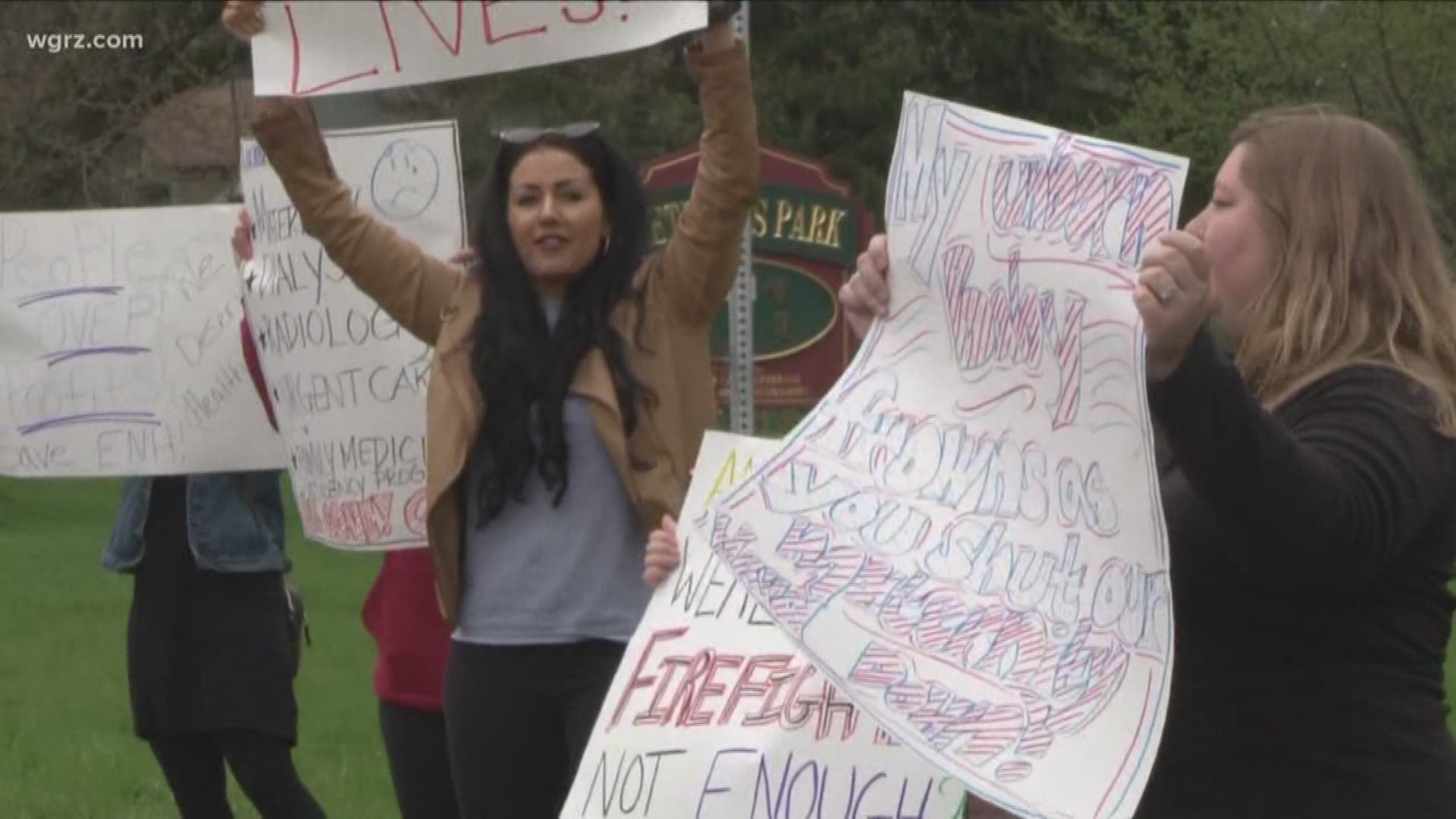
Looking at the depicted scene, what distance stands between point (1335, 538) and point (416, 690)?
8.46 feet

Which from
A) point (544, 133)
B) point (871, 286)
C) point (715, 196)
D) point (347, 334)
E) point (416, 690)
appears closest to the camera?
point (871, 286)

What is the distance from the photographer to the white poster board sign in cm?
377

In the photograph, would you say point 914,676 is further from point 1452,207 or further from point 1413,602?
point 1452,207

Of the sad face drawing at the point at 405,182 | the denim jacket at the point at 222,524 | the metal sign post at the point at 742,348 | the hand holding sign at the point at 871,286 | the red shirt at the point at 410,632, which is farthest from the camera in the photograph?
the metal sign post at the point at 742,348

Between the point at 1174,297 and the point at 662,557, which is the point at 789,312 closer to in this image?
the point at 662,557

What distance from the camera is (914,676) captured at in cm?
303

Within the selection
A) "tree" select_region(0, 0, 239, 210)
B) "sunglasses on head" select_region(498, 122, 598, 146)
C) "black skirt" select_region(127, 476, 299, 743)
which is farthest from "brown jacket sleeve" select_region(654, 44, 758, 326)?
"tree" select_region(0, 0, 239, 210)

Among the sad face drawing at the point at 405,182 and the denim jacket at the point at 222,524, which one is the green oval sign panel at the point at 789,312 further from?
the sad face drawing at the point at 405,182

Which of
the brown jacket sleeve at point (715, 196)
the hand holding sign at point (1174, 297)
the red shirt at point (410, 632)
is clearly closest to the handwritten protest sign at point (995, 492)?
the hand holding sign at point (1174, 297)

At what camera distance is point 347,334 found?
5.68m

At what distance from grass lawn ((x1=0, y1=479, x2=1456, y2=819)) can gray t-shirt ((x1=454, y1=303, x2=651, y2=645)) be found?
364 cm

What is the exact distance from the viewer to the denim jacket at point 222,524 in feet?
20.2

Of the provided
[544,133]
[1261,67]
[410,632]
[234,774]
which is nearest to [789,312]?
[234,774]

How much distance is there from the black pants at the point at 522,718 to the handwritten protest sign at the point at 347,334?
1090 millimetres
